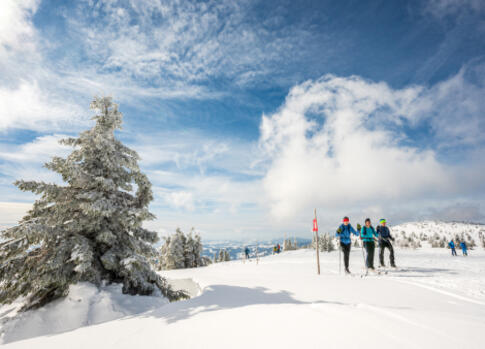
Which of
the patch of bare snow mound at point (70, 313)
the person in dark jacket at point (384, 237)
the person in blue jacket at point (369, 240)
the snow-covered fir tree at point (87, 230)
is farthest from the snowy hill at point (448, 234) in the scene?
the patch of bare snow mound at point (70, 313)

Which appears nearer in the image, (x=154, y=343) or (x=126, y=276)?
(x=154, y=343)

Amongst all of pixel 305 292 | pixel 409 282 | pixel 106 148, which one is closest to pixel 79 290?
pixel 106 148

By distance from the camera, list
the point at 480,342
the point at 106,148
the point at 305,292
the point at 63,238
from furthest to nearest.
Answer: the point at 106,148 → the point at 63,238 → the point at 305,292 → the point at 480,342

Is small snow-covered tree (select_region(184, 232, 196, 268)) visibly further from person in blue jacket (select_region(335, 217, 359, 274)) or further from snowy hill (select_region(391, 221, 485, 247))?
snowy hill (select_region(391, 221, 485, 247))

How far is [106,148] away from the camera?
26.8ft

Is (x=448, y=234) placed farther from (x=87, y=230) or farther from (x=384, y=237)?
(x=87, y=230)

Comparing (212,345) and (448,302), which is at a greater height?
(212,345)

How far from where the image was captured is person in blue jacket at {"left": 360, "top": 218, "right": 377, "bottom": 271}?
960 centimetres

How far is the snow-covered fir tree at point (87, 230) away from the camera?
6297 millimetres

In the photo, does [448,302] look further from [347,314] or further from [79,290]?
[79,290]

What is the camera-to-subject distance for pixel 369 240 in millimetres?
9594

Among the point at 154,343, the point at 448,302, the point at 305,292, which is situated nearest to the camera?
the point at 154,343

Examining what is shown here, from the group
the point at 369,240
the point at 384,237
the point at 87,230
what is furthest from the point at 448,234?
the point at 87,230

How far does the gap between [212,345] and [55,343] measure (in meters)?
2.55
